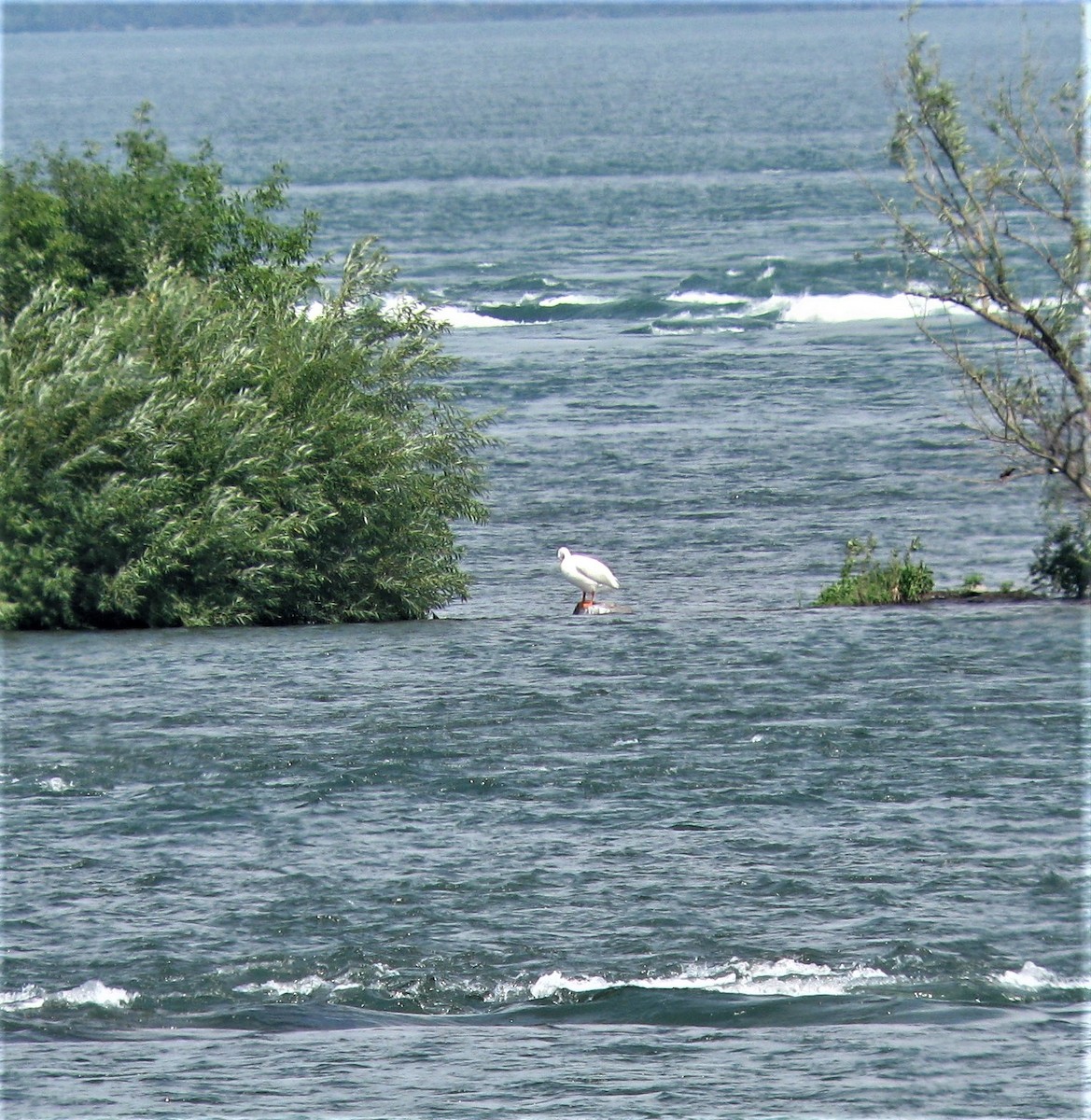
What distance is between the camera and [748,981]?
14734mm

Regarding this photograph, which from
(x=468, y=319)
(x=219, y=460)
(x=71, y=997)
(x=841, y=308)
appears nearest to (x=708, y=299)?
(x=841, y=308)

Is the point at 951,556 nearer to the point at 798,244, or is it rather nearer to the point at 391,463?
the point at 391,463

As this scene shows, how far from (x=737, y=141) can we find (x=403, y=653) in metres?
113

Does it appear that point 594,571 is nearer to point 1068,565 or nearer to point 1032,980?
point 1068,565

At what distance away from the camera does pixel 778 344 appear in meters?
59.1

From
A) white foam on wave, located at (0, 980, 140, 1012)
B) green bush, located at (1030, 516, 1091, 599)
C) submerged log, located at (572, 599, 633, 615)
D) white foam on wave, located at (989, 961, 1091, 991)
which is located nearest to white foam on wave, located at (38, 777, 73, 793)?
white foam on wave, located at (0, 980, 140, 1012)

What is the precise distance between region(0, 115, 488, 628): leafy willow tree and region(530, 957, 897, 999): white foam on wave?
37.3ft

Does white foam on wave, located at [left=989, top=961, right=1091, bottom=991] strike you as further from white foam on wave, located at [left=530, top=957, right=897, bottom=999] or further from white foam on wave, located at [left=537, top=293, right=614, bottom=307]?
white foam on wave, located at [left=537, top=293, right=614, bottom=307]

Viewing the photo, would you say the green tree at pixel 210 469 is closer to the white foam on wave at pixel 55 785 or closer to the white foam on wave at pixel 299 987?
the white foam on wave at pixel 55 785

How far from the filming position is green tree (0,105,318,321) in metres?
29.3

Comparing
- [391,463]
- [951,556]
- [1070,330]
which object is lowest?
[951,556]

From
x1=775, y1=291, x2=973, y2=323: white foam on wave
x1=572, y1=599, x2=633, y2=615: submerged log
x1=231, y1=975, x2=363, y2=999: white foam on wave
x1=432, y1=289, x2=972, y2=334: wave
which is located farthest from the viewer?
x1=775, y1=291, x2=973, y2=323: white foam on wave

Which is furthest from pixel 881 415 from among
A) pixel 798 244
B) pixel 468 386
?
pixel 798 244

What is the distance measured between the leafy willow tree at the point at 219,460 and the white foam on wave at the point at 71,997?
1037 centimetres
